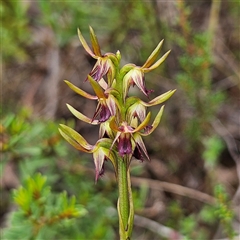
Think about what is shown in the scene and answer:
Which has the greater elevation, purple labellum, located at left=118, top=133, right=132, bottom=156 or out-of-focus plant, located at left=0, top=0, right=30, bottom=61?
out-of-focus plant, located at left=0, top=0, right=30, bottom=61

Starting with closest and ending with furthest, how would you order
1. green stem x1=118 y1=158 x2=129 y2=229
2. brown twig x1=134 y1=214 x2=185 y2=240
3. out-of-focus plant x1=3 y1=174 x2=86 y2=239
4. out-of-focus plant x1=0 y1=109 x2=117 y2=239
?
green stem x1=118 y1=158 x2=129 y2=229
out-of-focus plant x1=3 y1=174 x2=86 y2=239
out-of-focus plant x1=0 y1=109 x2=117 y2=239
brown twig x1=134 y1=214 x2=185 y2=240

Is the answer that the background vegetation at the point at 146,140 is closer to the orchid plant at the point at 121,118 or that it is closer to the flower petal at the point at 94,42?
the orchid plant at the point at 121,118

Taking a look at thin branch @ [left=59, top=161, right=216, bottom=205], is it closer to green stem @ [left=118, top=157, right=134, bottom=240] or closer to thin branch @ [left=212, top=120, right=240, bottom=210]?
thin branch @ [left=212, top=120, right=240, bottom=210]

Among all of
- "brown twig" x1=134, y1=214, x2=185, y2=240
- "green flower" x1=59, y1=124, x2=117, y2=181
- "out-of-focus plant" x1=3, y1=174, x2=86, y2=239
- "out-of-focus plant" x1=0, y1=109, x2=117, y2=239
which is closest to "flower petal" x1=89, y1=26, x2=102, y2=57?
"green flower" x1=59, y1=124, x2=117, y2=181

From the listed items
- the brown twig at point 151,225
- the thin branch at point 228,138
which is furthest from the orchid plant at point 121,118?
the thin branch at point 228,138

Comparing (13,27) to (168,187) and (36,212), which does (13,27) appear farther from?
(36,212)

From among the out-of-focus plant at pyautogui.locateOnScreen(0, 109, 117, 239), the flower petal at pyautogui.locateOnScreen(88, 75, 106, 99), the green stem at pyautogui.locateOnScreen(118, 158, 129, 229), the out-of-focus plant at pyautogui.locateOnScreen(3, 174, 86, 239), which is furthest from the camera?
the out-of-focus plant at pyautogui.locateOnScreen(0, 109, 117, 239)
